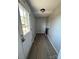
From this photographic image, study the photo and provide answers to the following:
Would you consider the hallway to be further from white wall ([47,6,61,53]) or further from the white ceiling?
the white ceiling

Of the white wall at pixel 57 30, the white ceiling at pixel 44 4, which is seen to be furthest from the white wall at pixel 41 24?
the white ceiling at pixel 44 4

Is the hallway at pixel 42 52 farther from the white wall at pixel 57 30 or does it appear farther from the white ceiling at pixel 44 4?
the white ceiling at pixel 44 4

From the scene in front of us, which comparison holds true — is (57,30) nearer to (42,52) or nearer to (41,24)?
(42,52)

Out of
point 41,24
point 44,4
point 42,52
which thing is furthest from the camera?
point 41,24

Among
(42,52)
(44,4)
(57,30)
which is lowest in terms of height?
(42,52)

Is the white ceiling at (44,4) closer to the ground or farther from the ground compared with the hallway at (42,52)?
farther from the ground

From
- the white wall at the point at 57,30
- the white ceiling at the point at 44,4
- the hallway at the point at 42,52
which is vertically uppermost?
the white ceiling at the point at 44,4

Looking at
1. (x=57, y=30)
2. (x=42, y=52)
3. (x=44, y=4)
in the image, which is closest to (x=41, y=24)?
(x=44, y=4)

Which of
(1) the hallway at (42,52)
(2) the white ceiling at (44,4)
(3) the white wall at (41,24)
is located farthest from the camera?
(3) the white wall at (41,24)

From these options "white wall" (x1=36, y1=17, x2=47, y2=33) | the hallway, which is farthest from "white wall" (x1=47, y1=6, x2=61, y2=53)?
"white wall" (x1=36, y1=17, x2=47, y2=33)

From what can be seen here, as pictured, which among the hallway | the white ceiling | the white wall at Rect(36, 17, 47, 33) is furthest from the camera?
the white wall at Rect(36, 17, 47, 33)
